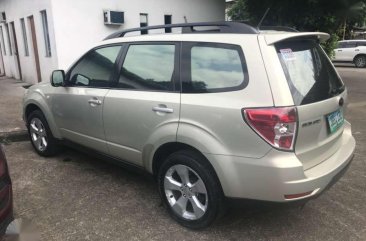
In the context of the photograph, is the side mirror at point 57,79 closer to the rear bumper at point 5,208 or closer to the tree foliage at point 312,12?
the rear bumper at point 5,208

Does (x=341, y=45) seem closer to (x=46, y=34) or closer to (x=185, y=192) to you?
(x=46, y=34)

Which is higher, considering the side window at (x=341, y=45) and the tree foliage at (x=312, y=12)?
the tree foliage at (x=312, y=12)

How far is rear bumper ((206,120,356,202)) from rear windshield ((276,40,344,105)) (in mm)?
462

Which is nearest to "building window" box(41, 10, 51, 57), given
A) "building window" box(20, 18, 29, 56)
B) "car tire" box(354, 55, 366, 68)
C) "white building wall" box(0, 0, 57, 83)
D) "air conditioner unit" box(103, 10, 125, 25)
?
"white building wall" box(0, 0, 57, 83)

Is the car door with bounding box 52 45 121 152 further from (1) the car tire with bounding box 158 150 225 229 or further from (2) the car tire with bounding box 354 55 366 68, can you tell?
(2) the car tire with bounding box 354 55 366 68

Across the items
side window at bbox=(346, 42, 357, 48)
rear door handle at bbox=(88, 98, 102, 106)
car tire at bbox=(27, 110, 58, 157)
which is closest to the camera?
rear door handle at bbox=(88, 98, 102, 106)

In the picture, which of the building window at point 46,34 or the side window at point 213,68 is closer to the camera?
the side window at point 213,68

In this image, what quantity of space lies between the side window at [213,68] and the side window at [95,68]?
105 centimetres

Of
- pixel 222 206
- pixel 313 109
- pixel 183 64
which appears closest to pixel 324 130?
pixel 313 109

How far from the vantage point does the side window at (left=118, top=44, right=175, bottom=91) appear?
3.31 metres

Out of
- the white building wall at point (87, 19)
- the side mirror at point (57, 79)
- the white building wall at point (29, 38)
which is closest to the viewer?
the side mirror at point (57, 79)

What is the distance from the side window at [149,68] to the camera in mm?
3307

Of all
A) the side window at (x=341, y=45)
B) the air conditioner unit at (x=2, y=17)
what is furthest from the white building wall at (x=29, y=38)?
the side window at (x=341, y=45)

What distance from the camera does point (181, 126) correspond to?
10.1 ft
